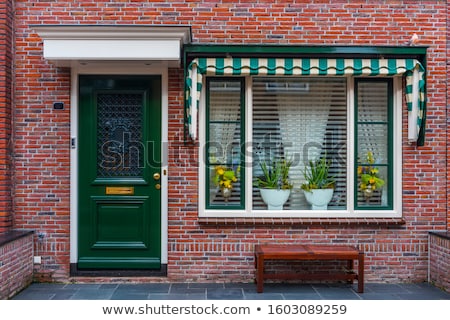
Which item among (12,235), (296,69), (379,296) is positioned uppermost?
(296,69)

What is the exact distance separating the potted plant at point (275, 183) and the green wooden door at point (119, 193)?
1416mm

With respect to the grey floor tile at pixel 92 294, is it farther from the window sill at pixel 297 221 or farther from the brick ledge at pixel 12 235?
the window sill at pixel 297 221

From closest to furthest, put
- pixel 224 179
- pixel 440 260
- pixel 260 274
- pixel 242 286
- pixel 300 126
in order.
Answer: pixel 260 274, pixel 440 260, pixel 242 286, pixel 224 179, pixel 300 126

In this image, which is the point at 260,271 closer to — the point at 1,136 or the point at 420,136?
the point at 420,136

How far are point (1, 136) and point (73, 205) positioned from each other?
4.10ft

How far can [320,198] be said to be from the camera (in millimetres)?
6043

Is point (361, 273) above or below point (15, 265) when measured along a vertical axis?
below

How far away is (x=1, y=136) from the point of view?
564 cm

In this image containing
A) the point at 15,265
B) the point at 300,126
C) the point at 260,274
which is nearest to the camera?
the point at 15,265

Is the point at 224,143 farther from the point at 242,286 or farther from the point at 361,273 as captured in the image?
the point at 361,273

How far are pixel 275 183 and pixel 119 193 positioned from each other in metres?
2.10

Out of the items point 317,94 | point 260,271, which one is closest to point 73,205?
point 260,271

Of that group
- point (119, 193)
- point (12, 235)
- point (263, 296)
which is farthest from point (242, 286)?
point (12, 235)

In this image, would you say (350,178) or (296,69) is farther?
(350,178)
